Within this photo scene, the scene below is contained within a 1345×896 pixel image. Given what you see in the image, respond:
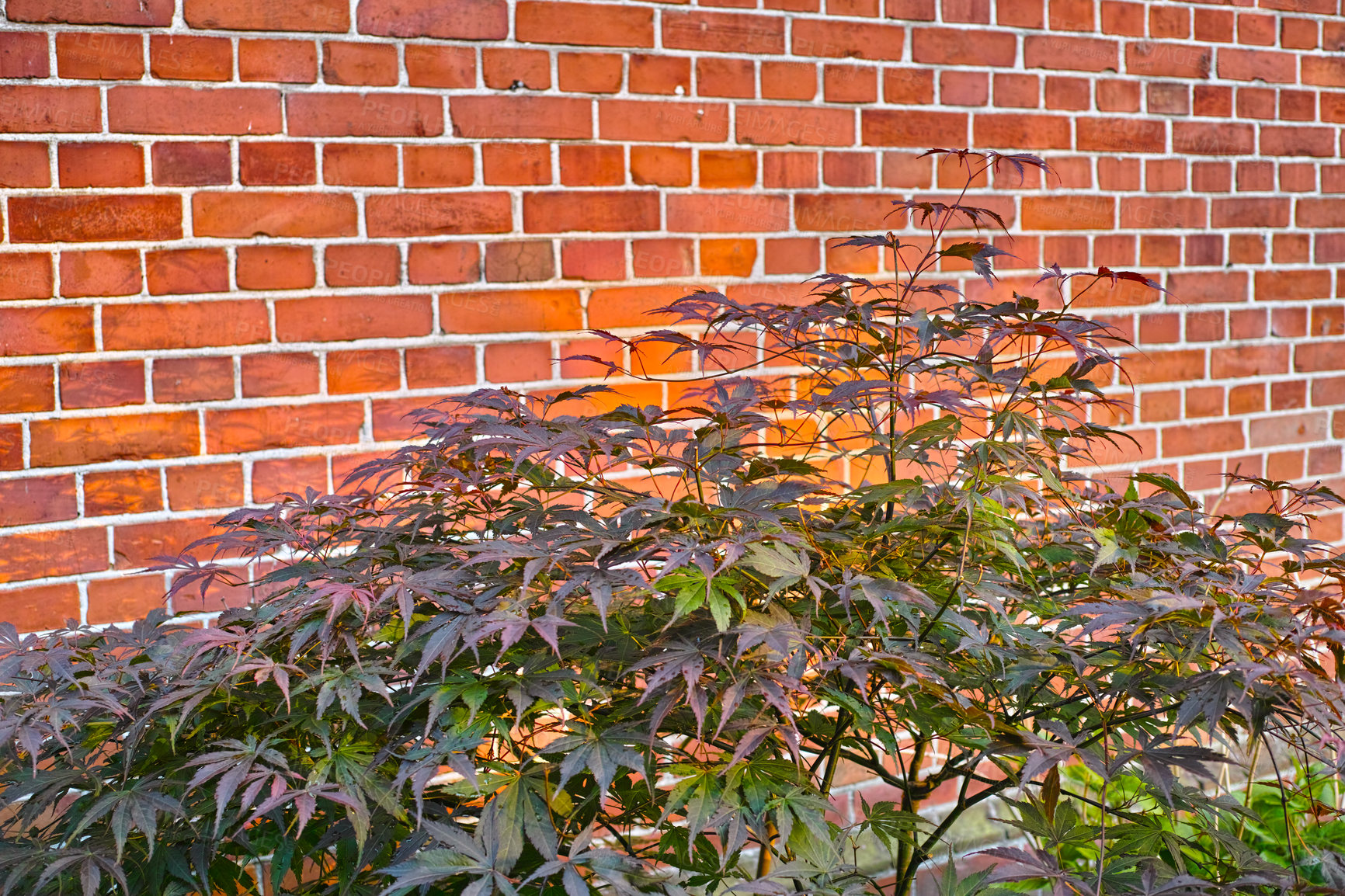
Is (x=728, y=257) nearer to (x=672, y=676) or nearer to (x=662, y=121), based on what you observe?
(x=662, y=121)

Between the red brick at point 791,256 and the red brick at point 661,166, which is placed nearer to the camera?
the red brick at point 661,166

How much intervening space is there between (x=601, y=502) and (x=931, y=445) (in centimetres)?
42

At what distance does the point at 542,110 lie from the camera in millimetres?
2082

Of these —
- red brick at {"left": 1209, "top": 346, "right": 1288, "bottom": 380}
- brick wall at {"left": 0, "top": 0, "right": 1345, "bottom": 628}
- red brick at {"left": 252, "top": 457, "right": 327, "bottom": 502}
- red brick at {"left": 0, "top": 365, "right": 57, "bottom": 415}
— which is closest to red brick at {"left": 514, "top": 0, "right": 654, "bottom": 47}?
brick wall at {"left": 0, "top": 0, "right": 1345, "bottom": 628}

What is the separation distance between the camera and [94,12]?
1800 mm

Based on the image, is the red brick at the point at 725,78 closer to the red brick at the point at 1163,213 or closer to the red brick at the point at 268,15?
the red brick at the point at 268,15

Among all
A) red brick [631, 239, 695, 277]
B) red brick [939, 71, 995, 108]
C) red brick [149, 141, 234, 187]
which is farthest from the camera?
red brick [939, 71, 995, 108]

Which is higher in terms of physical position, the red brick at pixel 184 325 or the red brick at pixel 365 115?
the red brick at pixel 365 115

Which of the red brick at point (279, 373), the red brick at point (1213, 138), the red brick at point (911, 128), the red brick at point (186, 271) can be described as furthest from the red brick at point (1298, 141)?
the red brick at point (186, 271)

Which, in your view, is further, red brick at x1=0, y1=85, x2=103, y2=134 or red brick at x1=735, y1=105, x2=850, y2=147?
red brick at x1=735, y1=105, x2=850, y2=147

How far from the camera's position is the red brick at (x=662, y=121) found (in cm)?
213

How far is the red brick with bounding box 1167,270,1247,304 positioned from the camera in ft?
8.80

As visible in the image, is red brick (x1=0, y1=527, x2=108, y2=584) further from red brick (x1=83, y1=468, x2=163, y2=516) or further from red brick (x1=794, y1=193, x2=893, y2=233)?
red brick (x1=794, y1=193, x2=893, y2=233)

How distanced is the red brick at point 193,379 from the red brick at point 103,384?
3 cm
